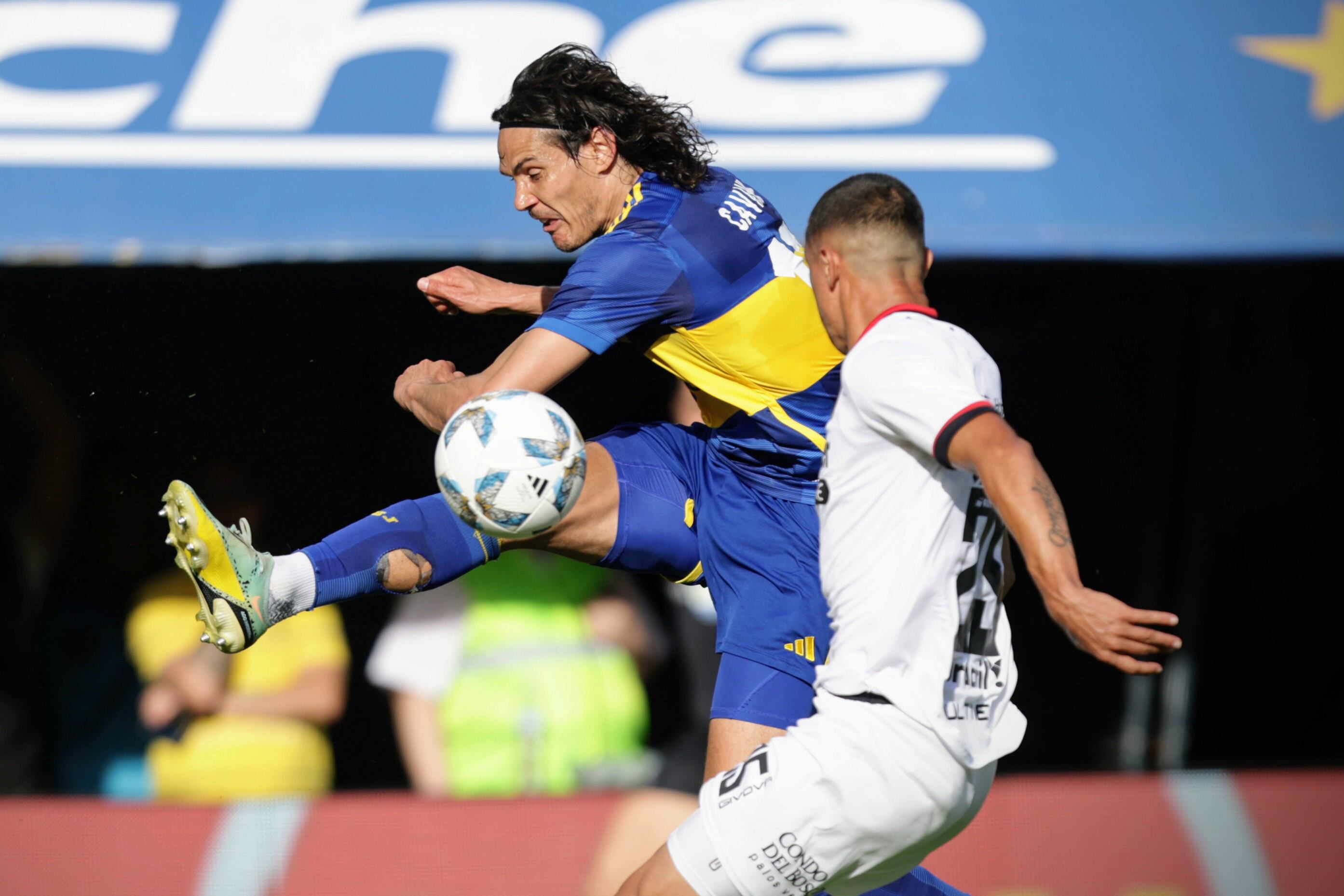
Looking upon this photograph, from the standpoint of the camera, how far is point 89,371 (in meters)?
6.36

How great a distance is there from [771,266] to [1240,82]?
313 centimetres

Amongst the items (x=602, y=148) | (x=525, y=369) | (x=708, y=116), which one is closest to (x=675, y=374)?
(x=525, y=369)

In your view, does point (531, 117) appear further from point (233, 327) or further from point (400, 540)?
point (233, 327)

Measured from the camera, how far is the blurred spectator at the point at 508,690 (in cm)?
505

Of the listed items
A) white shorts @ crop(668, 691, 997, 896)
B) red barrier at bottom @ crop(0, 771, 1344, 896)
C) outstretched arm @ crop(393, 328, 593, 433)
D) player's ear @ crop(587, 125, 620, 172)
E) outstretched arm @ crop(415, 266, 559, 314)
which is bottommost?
red barrier at bottom @ crop(0, 771, 1344, 896)

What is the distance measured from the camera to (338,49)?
552 cm

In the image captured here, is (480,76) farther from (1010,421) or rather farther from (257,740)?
(1010,421)

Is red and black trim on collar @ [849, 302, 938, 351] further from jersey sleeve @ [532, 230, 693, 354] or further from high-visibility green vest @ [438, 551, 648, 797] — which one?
high-visibility green vest @ [438, 551, 648, 797]

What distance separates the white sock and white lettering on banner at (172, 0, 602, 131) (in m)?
2.34

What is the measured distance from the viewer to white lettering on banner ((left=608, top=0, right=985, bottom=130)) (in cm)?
548

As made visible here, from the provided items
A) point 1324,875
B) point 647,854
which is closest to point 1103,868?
point 1324,875

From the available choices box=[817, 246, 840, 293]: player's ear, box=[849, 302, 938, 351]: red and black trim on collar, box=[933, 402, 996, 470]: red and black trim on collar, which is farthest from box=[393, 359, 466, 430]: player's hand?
box=[933, 402, 996, 470]: red and black trim on collar

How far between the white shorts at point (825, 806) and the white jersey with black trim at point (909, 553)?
0.06 metres

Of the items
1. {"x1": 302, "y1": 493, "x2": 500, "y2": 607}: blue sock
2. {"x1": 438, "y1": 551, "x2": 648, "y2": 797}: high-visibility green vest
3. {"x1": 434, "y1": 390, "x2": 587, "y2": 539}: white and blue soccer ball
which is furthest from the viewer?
{"x1": 438, "y1": 551, "x2": 648, "y2": 797}: high-visibility green vest
